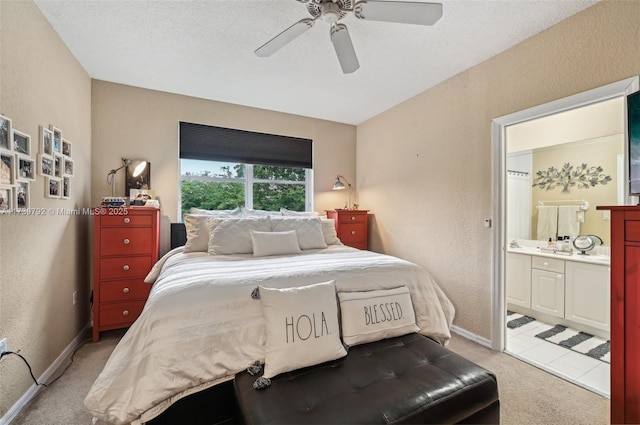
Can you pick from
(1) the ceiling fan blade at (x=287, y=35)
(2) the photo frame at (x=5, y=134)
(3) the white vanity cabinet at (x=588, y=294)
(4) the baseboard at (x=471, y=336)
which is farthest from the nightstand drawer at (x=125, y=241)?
(3) the white vanity cabinet at (x=588, y=294)

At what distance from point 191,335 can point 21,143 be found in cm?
161

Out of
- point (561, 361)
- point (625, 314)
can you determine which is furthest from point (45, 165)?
point (561, 361)

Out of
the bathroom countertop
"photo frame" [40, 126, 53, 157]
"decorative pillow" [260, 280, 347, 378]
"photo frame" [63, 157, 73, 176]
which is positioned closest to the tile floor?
the bathroom countertop

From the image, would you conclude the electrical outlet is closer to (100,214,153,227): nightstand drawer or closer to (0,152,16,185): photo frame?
(0,152,16,185): photo frame

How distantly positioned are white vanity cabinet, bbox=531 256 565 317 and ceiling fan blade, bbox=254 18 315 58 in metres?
3.36

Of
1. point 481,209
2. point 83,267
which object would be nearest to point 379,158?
point 481,209

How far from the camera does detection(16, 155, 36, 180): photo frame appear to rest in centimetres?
165

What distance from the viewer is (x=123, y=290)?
2.60 metres

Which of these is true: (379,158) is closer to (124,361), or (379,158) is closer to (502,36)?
(502,36)

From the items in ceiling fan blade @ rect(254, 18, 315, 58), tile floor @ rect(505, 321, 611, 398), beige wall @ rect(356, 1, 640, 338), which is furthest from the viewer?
tile floor @ rect(505, 321, 611, 398)

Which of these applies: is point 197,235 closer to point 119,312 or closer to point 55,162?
point 119,312

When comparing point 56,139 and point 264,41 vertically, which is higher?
point 264,41

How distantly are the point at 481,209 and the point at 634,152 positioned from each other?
45.2 inches

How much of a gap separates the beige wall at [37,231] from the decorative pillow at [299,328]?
151 cm
